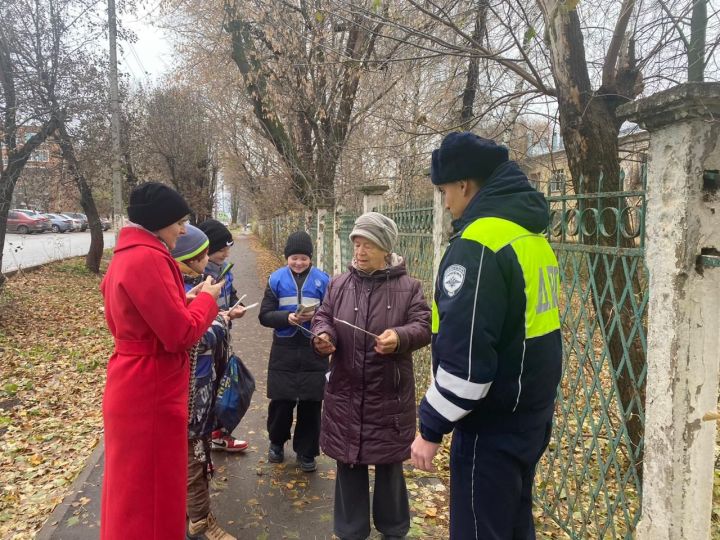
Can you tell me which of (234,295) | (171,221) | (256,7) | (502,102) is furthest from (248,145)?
(171,221)

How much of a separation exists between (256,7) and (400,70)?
9.17 feet

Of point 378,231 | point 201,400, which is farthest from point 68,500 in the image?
point 378,231

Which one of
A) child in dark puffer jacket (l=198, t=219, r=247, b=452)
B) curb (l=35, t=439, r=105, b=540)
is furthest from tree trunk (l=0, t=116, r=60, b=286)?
child in dark puffer jacket (l=198, t=219, r=247, b=452)

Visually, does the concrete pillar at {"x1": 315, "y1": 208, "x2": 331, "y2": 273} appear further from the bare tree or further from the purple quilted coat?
the bare tree

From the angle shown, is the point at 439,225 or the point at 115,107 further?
the point at 115,107

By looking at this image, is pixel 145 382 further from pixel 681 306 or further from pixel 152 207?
pixel 681 306

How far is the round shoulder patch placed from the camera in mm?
1747

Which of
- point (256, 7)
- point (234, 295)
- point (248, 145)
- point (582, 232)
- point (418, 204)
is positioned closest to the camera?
point (582, 232)

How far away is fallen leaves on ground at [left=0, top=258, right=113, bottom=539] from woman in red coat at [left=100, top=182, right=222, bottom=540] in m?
1.78

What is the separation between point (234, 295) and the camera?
3.93m

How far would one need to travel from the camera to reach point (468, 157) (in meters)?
1.93

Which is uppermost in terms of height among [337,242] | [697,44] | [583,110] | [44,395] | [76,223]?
[697,44]

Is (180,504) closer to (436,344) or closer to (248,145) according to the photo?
(436,344)

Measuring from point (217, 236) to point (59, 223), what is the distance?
4085 centimetres
